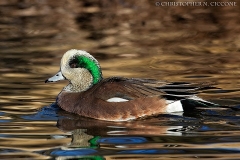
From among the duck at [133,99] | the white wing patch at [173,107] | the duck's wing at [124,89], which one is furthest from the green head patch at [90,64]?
the white wing patch at [173,107]

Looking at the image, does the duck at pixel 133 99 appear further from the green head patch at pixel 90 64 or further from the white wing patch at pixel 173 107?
the green head patch at pixel 90 64

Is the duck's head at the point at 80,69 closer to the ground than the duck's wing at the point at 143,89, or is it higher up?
higher up

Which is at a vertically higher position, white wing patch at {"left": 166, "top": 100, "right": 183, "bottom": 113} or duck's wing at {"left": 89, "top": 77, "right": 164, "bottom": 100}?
duck's wing at {"left": 89, "top": 77, "right": 164, "bottom": 100}

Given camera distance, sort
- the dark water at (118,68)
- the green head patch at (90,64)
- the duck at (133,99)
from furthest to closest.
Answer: the green head patch at (90,64)
the duck at (133,99)
the dark water at (118,68)

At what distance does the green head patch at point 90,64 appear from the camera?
7973 millimetres

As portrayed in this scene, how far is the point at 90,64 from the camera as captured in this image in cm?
798

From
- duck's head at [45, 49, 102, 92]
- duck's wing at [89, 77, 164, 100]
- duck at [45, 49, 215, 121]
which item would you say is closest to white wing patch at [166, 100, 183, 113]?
duck at [45, 49, 215, 121]

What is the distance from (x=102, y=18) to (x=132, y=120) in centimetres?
742

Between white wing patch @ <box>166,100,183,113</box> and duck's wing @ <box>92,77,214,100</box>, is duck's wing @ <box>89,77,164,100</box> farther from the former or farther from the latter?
white wing patch @ <box>166,100,183,113</box>

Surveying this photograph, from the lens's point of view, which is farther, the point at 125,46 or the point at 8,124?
the point at 125,46

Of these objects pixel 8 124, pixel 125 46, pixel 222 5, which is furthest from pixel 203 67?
pixel 222 5

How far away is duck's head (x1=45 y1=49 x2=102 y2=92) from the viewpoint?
26.2 feet

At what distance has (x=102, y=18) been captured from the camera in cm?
1460

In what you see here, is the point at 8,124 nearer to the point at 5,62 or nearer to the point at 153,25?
the point at 5,62
